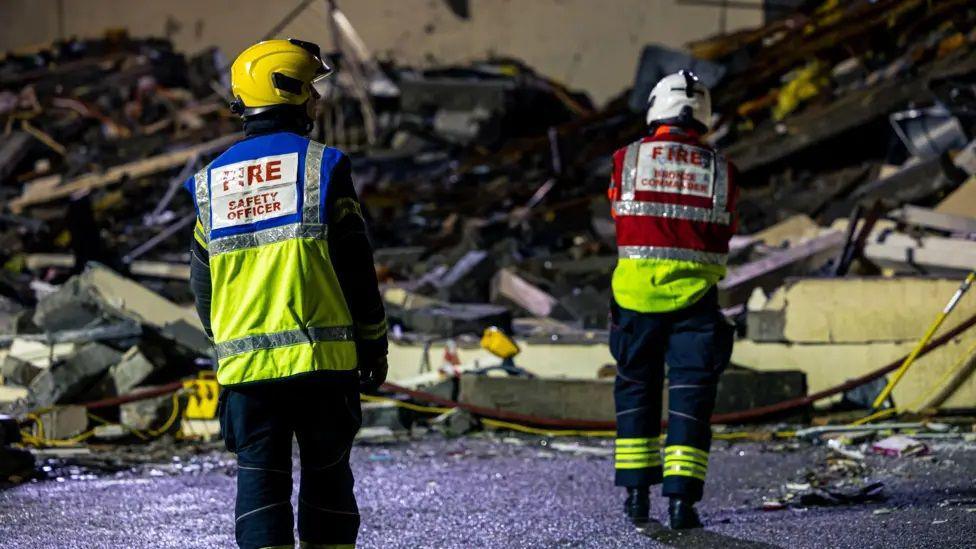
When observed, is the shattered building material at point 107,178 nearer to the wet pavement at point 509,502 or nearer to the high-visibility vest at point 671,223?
the wet pavement at point 509,502

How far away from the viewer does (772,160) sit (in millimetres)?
Result: 12273

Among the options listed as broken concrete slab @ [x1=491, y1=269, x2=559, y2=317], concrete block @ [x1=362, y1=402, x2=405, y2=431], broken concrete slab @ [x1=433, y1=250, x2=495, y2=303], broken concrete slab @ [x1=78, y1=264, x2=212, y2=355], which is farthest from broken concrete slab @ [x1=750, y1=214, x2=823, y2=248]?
broken concrete slab @ [x1=78, y1=264, x2=212, y2=355]

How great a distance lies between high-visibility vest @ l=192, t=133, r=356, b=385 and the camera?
3389 millimetres

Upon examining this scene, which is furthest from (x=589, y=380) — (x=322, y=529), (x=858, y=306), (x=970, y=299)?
(x=322, y=529)

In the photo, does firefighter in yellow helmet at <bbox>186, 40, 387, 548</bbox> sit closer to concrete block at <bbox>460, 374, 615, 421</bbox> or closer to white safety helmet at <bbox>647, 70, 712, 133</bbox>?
white safety helmet at <bbox>647, 70, 712, 133</bbox>

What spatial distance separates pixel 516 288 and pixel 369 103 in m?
7.04

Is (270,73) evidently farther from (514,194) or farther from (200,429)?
(514,194)

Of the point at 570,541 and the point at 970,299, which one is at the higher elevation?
the point at 970,299

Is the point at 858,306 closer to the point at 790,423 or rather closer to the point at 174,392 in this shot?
the point at 790,423

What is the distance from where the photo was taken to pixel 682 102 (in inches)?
206

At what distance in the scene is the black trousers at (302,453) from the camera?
11.2 feet

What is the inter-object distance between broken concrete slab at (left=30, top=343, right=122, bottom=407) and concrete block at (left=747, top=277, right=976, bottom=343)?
4.21 meters

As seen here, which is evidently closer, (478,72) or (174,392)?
(174,392)

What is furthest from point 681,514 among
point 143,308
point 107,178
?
point 107,178
